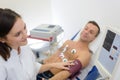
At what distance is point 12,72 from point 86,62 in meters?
0.73

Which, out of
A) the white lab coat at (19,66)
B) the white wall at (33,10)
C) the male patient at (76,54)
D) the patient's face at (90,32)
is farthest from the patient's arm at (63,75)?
the white wall at (33,10)

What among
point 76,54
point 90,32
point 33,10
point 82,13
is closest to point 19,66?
point 76,54

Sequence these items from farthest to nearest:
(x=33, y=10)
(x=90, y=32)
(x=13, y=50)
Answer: (x=33, y=10) < (x=90, y=32) < (x=13, y=50)

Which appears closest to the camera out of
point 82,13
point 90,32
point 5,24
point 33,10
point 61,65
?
point 5,24

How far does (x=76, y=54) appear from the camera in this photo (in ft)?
6.26

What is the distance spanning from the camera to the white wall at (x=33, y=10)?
281 cm

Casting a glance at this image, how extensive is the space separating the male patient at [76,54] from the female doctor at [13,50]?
34 cm

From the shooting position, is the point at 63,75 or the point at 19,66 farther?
the point at 63,75

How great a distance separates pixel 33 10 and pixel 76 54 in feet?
4.44

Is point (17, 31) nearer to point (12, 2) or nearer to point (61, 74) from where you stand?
point (61, 74)

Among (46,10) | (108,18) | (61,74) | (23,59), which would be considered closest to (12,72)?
(23,59)

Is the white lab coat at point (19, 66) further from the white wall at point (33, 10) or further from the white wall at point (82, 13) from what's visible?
A: the white wall at point (33, 10)

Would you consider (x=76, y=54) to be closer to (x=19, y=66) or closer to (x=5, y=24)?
(x=19, y=66)

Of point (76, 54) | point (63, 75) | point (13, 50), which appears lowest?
point (63, 75)
